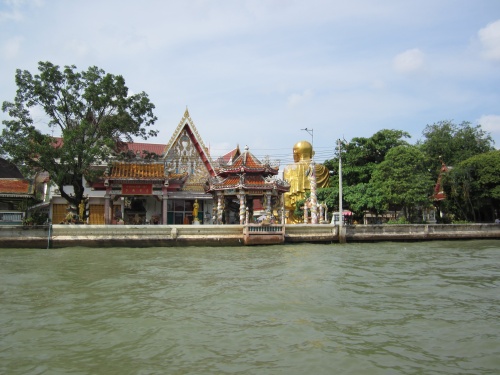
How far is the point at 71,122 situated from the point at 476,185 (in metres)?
26.3

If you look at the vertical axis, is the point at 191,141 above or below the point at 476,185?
above

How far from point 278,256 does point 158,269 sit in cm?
546

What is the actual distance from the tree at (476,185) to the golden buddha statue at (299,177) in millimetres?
10263

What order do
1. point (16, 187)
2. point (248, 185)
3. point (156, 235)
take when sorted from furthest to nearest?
point (16, 187) → point (248, 185) → point (156, 235)

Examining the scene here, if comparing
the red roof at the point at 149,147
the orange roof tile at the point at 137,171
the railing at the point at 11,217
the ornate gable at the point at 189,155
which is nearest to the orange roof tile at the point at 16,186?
the railing at the point at 11,217

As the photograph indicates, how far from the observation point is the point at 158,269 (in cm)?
1409

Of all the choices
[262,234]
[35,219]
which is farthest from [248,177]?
[35,219]

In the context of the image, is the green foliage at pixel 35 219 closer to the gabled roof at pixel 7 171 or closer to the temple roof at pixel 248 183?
the gabled roof at pixel 7 171

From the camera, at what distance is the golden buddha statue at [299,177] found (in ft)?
127

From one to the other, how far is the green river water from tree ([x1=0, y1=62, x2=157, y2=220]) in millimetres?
9716

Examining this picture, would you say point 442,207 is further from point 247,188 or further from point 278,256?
point 278,256

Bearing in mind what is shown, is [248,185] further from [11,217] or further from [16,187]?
[16,187]

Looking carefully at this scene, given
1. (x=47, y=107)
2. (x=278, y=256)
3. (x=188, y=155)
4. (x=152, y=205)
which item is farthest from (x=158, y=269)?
(x=188, y=155)

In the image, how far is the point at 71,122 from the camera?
2619 centimetres
